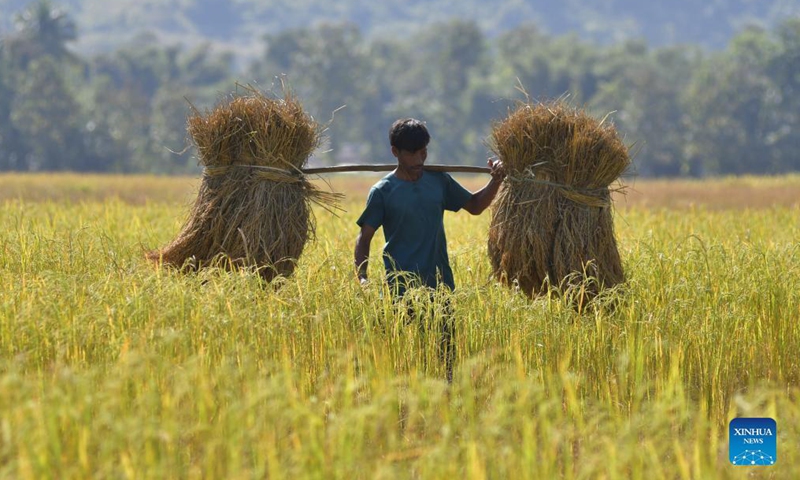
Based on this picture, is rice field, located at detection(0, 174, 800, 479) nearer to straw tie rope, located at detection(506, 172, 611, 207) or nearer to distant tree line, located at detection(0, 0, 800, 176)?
straw tie rope, located at detection(506, 172, 611, 207)

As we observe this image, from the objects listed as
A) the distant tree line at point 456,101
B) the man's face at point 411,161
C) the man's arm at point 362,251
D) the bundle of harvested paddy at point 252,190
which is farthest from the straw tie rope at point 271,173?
the distant tree line at point 456,101

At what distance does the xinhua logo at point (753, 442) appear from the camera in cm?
439

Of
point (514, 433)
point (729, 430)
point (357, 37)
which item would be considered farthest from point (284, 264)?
point (357, 37)

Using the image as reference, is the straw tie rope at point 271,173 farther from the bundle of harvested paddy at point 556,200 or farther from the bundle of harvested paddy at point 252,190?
the bundle of harvested paddy at point 556,200

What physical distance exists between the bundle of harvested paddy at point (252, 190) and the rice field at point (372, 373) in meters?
0.24

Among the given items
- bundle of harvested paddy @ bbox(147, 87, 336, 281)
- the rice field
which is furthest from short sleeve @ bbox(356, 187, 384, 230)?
bundle of harvested paddy @ bbox(147, 87, 336, 281)

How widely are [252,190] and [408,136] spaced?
127 centimetres

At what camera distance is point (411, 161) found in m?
5.72

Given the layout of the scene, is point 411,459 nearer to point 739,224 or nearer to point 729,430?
point 729,430

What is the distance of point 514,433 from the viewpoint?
4.46 metres

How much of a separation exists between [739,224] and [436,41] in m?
103

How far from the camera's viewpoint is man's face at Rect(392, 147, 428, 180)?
18.7 feet

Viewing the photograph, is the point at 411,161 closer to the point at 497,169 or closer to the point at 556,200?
the point at 497,169

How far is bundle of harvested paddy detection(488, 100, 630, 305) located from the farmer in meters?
0.61
